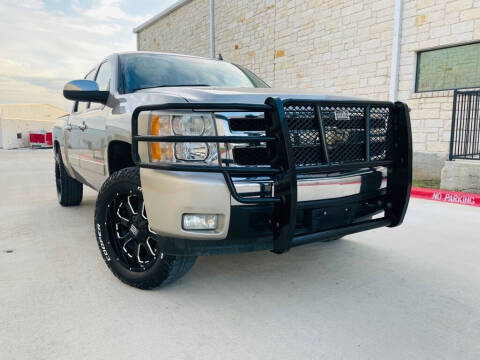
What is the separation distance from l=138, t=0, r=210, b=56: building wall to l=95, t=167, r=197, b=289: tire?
13.6 meters

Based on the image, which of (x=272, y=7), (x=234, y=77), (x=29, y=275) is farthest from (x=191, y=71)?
(x=272, y=7)

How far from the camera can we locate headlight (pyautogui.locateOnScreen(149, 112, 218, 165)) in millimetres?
2014

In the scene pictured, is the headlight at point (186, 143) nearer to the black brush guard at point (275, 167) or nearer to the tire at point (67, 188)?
the black brush guard at point (275, 167)

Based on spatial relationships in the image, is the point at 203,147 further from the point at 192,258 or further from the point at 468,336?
the point at 468,336

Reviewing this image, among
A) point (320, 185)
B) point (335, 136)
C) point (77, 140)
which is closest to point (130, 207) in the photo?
point (320, 185)

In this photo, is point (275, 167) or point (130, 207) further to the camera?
point (130, 207)

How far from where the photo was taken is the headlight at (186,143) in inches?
79.3

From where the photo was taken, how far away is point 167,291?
2449 mm

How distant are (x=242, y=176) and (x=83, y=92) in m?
1.66

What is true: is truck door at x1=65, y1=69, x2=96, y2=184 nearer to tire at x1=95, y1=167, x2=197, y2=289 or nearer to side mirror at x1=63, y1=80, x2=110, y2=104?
side mirror at x1=63, y1=80, x2=110, y2=104

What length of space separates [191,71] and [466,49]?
21.2ft

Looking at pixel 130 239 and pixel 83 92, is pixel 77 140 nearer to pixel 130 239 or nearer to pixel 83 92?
pixel 83 92

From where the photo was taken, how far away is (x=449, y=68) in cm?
763

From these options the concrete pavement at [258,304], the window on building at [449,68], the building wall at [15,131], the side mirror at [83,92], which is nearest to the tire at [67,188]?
the concrete pavement at [258,304]
